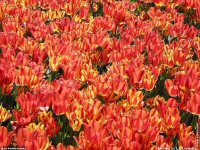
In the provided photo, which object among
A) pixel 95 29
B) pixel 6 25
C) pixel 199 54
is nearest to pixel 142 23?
pixel 95 29

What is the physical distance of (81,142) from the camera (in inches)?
92.8

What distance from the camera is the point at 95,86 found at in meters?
3.01

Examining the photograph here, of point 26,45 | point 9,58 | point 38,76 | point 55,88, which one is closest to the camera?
point 55,88

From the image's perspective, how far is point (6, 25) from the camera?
13.7 ft

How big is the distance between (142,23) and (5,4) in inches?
61.5

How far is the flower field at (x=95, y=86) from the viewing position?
247 cm

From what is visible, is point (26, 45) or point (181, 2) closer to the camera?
point (26, 45)

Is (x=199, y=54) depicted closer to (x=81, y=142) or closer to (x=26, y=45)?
(x=26, y=45)

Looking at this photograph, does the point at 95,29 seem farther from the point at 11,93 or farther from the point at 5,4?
the point at 11,93

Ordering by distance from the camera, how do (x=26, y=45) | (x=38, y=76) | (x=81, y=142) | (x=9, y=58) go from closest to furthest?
1. (x=81, y=142)
2. (x=38, y=76)
3. (x=9, y=58)
4. (x=26, y=45)

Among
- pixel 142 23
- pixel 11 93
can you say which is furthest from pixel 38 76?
pixel 142 23

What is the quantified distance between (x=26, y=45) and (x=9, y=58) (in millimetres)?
373

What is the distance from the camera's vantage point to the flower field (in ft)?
8.11

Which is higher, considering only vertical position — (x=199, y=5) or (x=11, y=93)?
(x=199, y=5)
